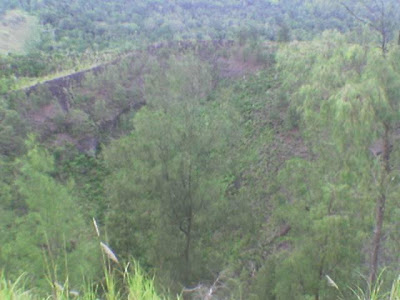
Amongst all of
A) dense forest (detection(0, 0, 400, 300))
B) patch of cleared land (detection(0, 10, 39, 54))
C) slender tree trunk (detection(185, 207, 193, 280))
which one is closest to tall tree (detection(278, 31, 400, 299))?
dense forest (detection(0, 0, 400, 300))

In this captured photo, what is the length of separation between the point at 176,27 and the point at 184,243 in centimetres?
2878

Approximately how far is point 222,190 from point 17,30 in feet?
95.6

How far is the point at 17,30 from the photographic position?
3203cm

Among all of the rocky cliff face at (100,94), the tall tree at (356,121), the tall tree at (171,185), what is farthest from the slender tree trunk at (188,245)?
the rocky cliff face at (100,94)

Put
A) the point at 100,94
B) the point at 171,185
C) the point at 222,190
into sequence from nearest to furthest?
the point at 171,185
the point at 222,190
the point at 100,94

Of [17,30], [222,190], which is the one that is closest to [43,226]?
[222,190]

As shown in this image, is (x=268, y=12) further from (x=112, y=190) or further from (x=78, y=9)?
(x=112, y=190)

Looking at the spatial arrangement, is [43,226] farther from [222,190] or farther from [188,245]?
[222,190]

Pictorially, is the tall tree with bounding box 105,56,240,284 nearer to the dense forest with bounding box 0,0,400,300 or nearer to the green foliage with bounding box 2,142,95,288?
the dense forest with bounding box 0,0,400,300

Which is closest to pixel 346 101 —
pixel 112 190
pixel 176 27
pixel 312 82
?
pixel 312 82

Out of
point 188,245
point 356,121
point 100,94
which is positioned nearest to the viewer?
point 356,121

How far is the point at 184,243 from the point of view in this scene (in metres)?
8.65

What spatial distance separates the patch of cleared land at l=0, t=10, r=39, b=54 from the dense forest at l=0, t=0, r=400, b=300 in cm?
1407

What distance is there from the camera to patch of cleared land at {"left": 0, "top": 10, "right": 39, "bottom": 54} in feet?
97.9
